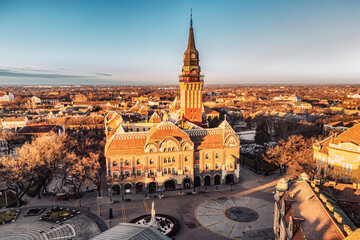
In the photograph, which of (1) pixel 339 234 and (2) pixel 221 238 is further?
(2) pixel 221 238

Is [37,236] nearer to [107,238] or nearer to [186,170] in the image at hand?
[107,238]

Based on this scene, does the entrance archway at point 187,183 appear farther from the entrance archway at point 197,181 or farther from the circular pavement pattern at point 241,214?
the circular pavement pattern at point 241,214

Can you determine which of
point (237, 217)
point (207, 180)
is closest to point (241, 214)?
point (237, 217)

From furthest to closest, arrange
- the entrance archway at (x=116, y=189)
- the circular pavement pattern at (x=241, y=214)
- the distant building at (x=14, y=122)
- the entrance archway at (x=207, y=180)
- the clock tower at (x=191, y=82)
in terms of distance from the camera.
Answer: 1. the distant building at (x=14, y=122)
2. the clock tower at (x=191, y=82)
3. the entrance archway at (x=207, y=180)
4. the entrance archway at (x=116, y=189)
5. the circular pavement pattern at (x=241, y=214)

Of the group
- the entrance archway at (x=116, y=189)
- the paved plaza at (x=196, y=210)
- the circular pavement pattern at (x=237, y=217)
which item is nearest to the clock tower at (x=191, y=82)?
the paved plaza at (x=196, y=210)

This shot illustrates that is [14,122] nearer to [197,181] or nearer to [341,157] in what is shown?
[197,181]

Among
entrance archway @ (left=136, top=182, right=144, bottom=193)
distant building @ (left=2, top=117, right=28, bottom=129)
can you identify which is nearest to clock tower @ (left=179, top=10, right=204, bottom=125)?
entrance archway @ (left=136, top=182, right=144, bottom=193)

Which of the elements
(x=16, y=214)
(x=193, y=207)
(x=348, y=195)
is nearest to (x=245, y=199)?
(x=193, y=207)
